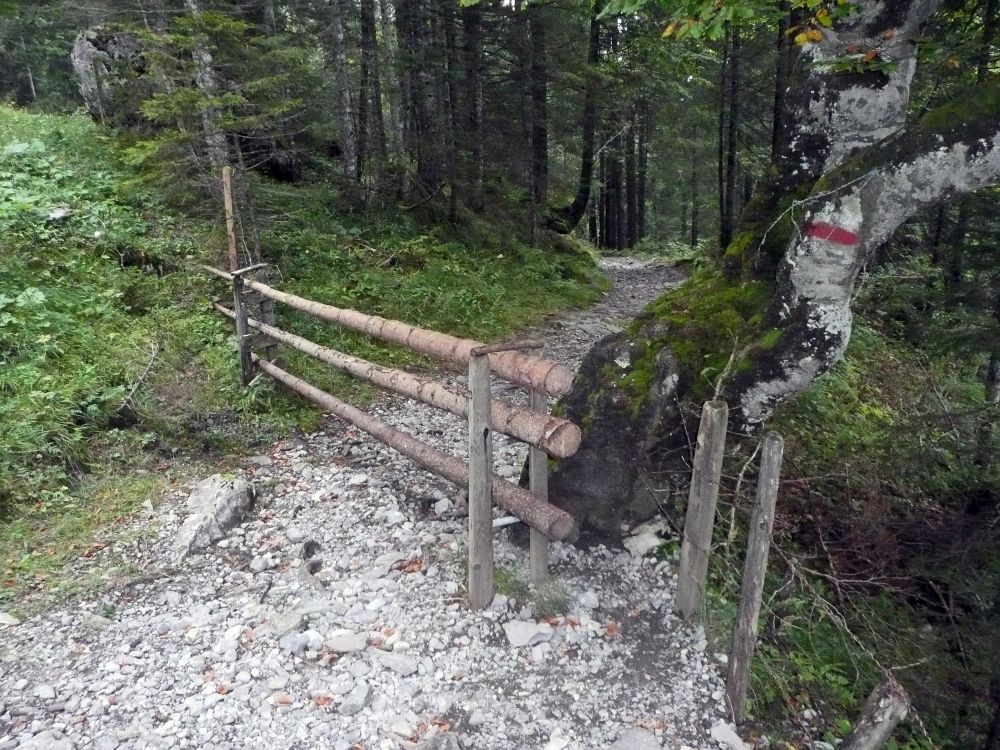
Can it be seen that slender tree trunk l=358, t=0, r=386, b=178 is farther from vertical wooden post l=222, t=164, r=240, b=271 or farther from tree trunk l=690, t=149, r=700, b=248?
tree trunk l=690, t=149, r=700, b=248

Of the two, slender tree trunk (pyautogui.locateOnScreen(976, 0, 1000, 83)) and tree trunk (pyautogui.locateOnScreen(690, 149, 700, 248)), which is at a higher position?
slender tree trunk (pyautogui.locateOnScreen(976, 0, 1000, 83))

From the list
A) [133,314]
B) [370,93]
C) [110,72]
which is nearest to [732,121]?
[370,93]

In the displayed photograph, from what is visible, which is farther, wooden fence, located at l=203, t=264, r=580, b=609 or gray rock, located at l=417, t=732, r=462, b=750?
wooden fence, located at l=203, t=264, r=580, b=609

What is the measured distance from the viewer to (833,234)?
14.1 feet

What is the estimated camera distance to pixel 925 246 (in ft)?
35.0

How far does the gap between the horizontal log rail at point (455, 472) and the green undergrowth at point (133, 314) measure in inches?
53.4

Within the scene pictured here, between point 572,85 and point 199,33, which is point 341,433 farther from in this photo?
point 572,85

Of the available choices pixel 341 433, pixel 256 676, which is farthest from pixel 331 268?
pixel 256 676

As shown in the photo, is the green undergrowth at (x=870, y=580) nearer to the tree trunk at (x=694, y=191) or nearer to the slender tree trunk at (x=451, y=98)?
the slender tree trunk at (x=451, y=98)

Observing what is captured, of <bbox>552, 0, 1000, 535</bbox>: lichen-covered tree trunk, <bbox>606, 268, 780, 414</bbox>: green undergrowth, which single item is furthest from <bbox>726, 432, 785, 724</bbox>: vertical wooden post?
<bbox>606, 268, 780, 414</bbox>: green undergrowth

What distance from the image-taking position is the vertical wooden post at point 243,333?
24.4 ft

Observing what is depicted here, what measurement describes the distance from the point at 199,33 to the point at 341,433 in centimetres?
633

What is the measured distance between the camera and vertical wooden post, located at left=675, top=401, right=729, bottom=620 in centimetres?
381

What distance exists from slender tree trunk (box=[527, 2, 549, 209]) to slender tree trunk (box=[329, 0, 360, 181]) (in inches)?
201
